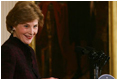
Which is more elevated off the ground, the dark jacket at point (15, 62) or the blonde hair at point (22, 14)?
the blonde hair at point (22, 14)

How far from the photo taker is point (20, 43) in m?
1.75

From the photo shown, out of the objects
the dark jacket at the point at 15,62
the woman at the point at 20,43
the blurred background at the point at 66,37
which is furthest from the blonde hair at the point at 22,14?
the blurred background at the point at 66,37

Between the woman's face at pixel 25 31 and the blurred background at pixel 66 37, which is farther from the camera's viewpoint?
the blurred background at pixel 66 37

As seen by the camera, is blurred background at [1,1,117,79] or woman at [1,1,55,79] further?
blurred background at [1,1,117,79]

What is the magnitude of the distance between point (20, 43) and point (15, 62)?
26 centimetres

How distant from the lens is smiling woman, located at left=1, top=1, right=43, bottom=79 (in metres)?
1.51

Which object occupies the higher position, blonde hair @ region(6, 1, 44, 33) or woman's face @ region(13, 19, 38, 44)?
blonde hair @ region(6, 1, 44, 33)

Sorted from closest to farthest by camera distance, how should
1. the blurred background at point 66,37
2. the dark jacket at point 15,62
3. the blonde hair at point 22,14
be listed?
the dark jacket at point 15,62 → the blonde hair at point 22,14 → the blurred background at point 66,37

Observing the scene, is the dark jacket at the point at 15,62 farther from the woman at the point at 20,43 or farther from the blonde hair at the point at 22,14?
the blonde hair at the point at 22,14

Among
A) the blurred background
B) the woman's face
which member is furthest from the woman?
the blurred background

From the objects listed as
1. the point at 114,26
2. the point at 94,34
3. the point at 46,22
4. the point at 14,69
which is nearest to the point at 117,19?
the point at 114,26

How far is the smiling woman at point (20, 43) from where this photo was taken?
1506mm

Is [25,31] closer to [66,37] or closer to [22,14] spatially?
[22,14]

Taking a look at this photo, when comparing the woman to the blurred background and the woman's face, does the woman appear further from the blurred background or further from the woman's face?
the blurred background
